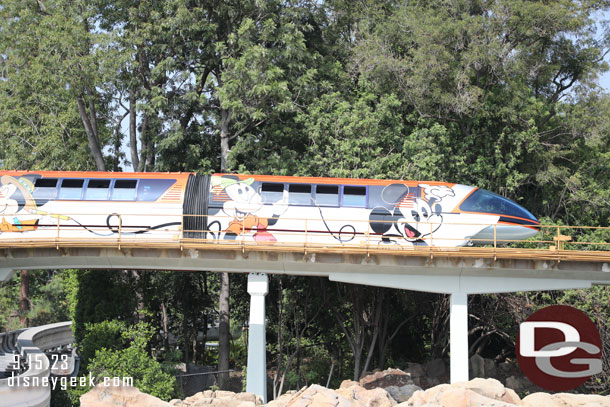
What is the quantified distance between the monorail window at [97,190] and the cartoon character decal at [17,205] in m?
2.15

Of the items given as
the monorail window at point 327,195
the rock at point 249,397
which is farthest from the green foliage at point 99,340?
the monorail window at point 327,195

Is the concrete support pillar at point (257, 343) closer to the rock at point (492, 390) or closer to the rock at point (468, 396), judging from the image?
the rock at point (468, 396)

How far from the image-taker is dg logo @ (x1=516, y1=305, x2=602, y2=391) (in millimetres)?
28969

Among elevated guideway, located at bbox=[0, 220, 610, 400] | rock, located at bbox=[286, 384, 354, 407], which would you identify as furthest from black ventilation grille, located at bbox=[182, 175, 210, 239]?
rock, located at bbox=[286, 384, 354, 407]

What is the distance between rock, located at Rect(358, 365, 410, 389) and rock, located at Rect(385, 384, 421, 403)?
1318 millimetres

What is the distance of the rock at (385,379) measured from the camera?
93.7 feet

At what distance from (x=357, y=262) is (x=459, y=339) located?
4469mm

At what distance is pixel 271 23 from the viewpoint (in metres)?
33.8

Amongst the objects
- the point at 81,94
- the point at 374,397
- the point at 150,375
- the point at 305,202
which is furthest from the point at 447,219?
the point at 81,94

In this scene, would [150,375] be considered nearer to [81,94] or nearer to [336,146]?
[336,146]

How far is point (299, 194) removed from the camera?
1063 inches

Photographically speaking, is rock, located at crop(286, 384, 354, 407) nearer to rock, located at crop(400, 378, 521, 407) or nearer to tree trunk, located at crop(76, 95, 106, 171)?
rock, located at crop(400, 378, 521, 407)

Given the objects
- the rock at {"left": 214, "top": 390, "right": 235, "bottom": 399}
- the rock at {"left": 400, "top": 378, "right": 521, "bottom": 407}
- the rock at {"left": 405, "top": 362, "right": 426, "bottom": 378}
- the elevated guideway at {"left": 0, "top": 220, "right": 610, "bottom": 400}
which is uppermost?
the elevated guideway at {"left": 0, "top": 220, "right": 610, "bottom": 400}

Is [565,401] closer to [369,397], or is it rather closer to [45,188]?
[369,397]
